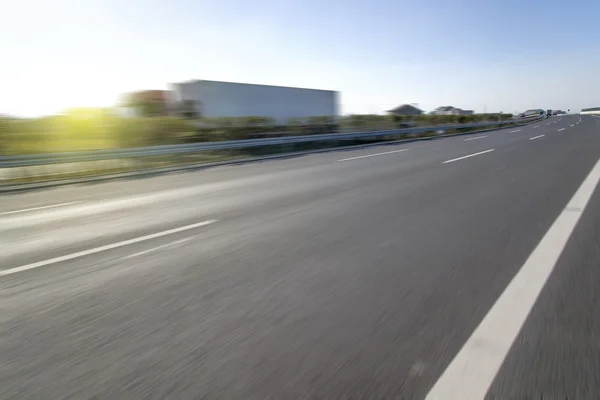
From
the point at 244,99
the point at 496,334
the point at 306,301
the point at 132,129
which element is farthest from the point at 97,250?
the point at 244,99

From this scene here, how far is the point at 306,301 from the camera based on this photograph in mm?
2658

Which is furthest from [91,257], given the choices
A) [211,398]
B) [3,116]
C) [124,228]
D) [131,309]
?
[3,116]

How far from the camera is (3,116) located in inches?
438

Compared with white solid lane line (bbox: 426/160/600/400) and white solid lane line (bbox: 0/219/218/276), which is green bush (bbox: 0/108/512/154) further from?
white solid lane line (bbox: 426/160/600/400)

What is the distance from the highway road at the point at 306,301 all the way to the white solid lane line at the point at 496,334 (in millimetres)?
10

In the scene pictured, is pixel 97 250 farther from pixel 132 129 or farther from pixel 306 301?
pixel 132 129

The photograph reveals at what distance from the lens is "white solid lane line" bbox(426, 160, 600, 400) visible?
5.82 ft

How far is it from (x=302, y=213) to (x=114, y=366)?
11.6ft

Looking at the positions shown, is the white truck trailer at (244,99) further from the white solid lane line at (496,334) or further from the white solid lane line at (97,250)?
the white solid lane line at (496,334)

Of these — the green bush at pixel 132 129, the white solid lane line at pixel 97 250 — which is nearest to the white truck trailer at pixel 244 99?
the green bush at pixel 132 129

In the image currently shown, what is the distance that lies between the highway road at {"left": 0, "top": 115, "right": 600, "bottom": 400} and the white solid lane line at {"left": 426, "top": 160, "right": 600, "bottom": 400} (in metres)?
0.01

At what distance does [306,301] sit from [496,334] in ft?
4.31

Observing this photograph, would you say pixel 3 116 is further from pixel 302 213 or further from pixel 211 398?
pixel 211 398

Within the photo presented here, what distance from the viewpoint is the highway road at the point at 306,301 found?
184cm
